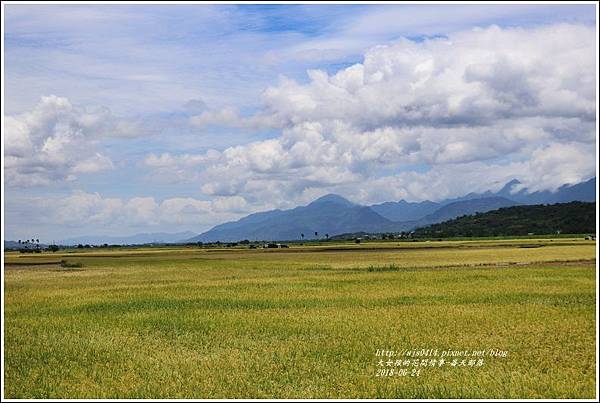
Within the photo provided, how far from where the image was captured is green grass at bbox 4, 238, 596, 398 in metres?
16.7

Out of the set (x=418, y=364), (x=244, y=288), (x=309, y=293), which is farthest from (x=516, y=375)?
(x=244, y=288)

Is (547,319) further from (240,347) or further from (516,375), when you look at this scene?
(240,347)

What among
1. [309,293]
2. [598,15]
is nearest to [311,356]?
[598,15]

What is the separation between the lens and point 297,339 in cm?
2333

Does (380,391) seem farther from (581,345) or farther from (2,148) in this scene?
(2,148)

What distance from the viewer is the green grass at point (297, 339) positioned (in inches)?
658

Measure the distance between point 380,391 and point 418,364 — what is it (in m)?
3.08

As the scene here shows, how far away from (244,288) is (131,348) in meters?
22.1

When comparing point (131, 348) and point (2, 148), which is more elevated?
point (2, 148)

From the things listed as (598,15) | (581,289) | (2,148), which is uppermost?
(598,15)

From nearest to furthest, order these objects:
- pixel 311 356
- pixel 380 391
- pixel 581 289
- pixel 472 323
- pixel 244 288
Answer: pixel 380 391 < pixel 311 356 < pixel 472 323 < pixel 581 289 < pixel 244 288

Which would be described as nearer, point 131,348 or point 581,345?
point 581,345

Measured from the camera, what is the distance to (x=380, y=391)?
52.4ft

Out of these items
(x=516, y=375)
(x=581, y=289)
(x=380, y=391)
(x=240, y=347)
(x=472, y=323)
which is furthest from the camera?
(x=581, y=289)
